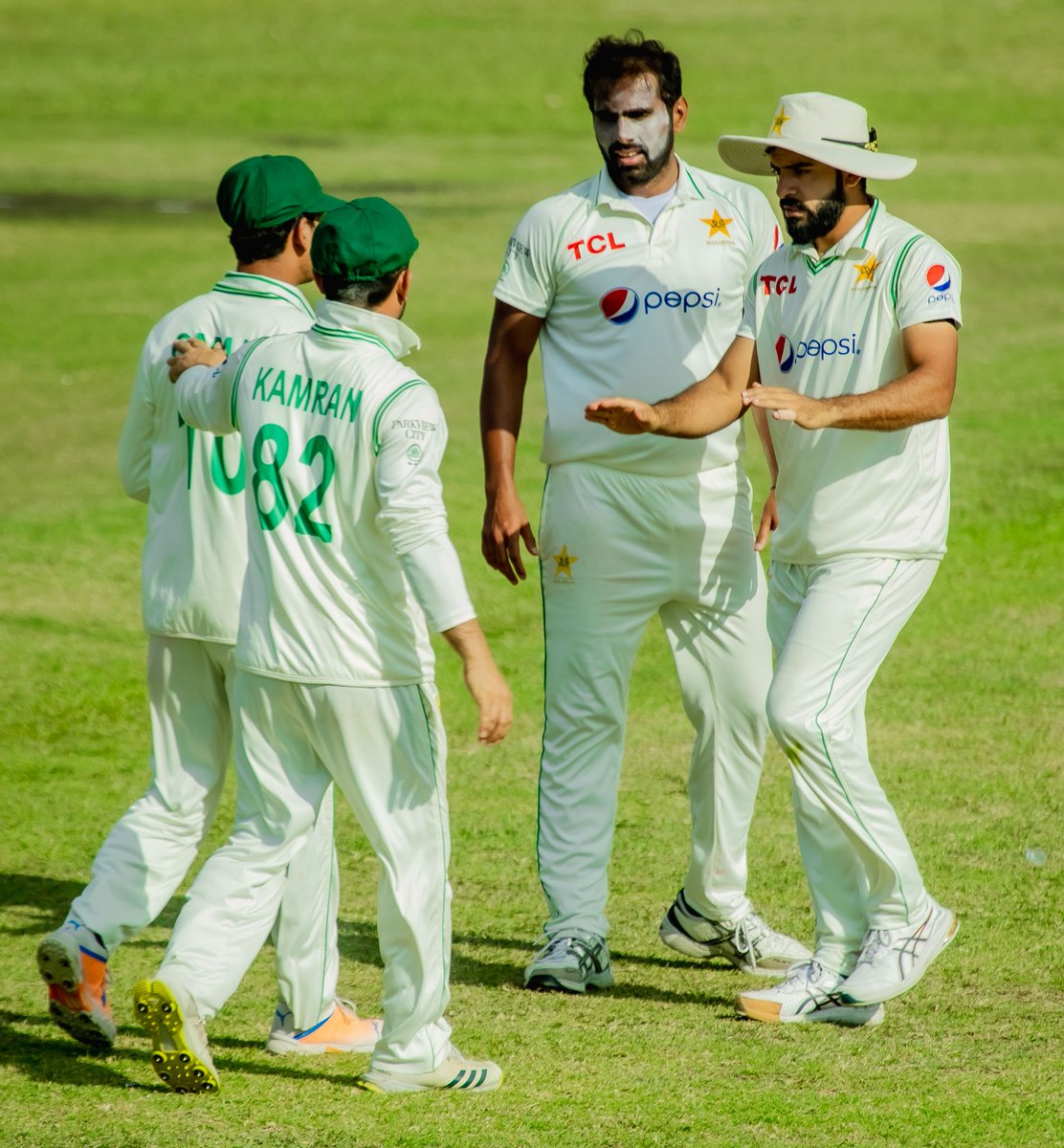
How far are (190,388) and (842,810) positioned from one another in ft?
6.58

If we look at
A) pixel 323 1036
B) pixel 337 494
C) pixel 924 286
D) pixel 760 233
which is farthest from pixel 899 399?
pixel 323 1036

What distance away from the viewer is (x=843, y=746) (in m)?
4.86

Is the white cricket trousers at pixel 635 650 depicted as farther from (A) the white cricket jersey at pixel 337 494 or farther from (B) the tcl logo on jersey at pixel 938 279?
(A) the white cricket jersey at pixel 337 494

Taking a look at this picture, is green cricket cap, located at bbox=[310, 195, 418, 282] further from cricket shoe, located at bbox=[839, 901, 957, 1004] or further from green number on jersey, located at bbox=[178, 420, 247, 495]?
cricket shoe, located at bbox=[839, 901, 957, 1004]

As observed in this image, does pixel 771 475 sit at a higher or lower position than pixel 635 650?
higher

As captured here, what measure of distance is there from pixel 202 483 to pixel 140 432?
12.1 inches

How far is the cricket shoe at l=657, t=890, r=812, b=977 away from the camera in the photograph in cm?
546

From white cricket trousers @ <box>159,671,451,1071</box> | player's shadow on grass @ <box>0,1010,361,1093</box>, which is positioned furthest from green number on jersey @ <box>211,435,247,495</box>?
player's shadow on grass @ <box>0,1010,361,1093</box>

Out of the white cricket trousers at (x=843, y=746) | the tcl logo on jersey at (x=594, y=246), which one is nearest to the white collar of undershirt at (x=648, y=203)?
the tcl logo on jersey at (x=594, y=246)

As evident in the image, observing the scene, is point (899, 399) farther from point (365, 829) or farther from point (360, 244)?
point (365, 829)

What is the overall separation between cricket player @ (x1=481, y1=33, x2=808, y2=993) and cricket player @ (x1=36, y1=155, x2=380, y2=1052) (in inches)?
33.2

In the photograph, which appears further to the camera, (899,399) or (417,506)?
(899,399)

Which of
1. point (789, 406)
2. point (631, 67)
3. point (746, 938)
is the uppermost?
point (631, 67)

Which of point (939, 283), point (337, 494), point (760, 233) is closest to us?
point (337, 494)
